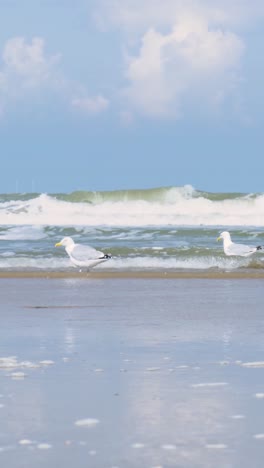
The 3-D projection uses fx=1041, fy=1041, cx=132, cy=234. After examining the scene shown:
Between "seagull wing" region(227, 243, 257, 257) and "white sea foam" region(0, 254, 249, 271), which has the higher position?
"seagull wing" region(227, 243, 257, 257)

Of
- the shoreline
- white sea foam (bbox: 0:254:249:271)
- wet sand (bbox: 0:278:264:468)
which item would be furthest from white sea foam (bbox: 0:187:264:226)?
wet sand (bbox: 0:278:264:468)

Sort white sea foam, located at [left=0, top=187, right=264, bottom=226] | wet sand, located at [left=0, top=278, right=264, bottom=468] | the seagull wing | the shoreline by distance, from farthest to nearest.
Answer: white sea foam, located at [left=0, top=187, right=264, bottom=226] < the seagull wing < the shoreline < wet sand, located at [left=0, top=278, right=264, bottom=468]

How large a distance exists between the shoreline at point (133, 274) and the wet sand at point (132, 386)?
19.5 ft

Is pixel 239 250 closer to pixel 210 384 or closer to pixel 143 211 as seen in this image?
pixel 210 384

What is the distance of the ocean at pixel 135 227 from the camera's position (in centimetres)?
2167

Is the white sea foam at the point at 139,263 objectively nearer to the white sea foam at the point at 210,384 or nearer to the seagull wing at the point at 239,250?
the seagull wing at the point at 239,250

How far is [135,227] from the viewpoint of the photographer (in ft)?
126

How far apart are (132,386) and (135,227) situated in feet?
106

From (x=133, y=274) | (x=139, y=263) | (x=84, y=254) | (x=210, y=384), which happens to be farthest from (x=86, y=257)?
(x=210, y=384)

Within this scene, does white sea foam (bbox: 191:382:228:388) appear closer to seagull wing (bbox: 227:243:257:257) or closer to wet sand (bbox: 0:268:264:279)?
wet sand (bbox: 0:268:264:279)

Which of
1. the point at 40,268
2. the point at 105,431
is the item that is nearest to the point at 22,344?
the point at 105,431

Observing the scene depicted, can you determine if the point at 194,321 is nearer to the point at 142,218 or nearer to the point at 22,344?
the point at 22,344

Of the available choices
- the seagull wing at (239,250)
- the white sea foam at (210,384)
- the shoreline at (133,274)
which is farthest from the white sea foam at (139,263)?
the white sea foam at (210,384)

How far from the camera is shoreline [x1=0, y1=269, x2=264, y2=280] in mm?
17938
